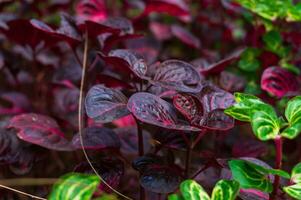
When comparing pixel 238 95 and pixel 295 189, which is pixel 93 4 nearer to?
pixel 238 95

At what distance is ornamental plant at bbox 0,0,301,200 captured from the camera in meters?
0.69

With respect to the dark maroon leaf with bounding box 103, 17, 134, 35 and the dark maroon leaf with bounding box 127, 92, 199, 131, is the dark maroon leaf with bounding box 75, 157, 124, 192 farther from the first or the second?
the dark maroon leaf with bounding box 103, 17, 134, 35

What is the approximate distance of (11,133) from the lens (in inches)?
37.3

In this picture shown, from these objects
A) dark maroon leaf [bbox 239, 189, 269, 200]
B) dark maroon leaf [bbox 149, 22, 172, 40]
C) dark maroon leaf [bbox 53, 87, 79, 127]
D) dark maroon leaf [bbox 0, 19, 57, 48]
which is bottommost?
dark maroon leaf [bbox 53, 87, 79, 127]

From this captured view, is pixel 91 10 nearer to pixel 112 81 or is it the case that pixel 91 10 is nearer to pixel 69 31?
pixel 69 31

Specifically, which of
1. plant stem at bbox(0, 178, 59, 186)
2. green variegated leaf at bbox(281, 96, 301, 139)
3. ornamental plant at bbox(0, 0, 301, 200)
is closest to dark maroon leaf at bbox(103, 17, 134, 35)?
ornamental plant at bbox(0, 0, 301, 200)

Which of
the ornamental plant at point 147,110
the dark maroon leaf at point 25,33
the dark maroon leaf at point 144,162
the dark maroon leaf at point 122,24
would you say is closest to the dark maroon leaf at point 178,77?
the ornamental plant at point 147,110

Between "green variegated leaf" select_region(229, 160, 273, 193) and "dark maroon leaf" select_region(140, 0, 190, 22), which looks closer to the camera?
"green variegated leaf" select_region(229, 160, 273, 193)

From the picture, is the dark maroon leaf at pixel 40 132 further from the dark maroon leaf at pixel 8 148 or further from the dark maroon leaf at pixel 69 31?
the dark maroon leaf at pixel 69 31

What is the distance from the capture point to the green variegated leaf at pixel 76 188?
0.63m

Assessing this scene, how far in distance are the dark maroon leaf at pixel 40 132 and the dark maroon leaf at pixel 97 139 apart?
40 mm

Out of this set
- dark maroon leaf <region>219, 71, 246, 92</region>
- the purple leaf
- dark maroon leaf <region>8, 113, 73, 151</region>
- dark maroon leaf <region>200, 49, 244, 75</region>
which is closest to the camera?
the purple leaf

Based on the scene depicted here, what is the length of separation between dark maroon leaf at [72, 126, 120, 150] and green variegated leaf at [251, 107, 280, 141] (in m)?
0.29

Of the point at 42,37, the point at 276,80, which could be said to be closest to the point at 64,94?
the point at 42,37
